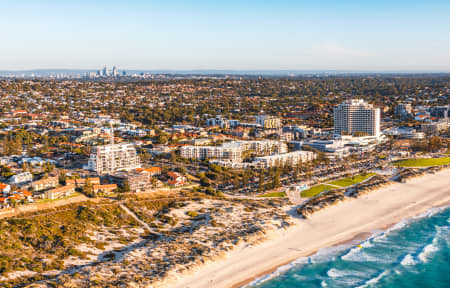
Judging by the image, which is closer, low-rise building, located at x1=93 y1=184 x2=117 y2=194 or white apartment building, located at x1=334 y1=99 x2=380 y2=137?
low-rise building, located at x1=93 y1=184 x2=117 y2=194

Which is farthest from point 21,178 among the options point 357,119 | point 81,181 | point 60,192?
point 357,119

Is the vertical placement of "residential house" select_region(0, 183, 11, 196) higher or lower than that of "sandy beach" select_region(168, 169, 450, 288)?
higher

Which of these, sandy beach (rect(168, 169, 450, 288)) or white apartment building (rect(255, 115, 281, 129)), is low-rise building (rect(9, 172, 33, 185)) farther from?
white apartment building (rect(255, 115, 281, 129))

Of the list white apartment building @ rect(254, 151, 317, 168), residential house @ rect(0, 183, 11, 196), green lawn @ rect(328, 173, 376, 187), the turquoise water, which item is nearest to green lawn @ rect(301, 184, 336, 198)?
green lawn @ rect(328, 173, 376, 187)

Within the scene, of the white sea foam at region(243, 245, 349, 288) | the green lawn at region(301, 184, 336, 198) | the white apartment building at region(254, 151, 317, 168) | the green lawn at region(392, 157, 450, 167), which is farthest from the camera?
the green lawn at region(392, 157, 450, 167)

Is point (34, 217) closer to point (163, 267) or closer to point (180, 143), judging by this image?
point (163, 267)

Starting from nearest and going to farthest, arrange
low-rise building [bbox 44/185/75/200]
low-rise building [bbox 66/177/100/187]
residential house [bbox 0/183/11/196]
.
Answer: low-rise building [bbox 44/185/75/200], residential house [bbox 0/183/11/196], low-rise building [bbox 66/177/100/187]

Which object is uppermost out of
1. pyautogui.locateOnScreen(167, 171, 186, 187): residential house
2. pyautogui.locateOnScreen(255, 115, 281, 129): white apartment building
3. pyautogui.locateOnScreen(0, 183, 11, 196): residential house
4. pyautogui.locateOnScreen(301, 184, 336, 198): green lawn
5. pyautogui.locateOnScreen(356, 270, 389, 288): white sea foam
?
pyautogui.locateOnScreen(255, 115, 281, 129): white apartment building
